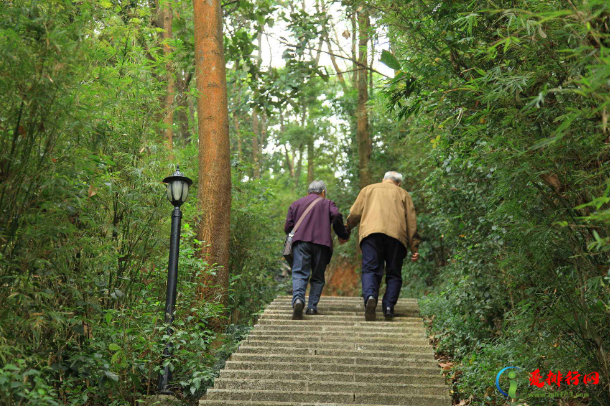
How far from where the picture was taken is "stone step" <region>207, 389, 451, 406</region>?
5230 millimetres

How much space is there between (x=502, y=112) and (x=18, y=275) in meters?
3.49

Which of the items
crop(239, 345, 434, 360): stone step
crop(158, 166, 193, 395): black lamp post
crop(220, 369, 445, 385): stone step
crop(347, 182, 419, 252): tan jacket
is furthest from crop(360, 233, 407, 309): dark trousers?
crop(158, 166, 193, 395): black lamp post

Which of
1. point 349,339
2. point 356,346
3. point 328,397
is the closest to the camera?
point 328,397

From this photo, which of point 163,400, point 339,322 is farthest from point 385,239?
point 163,400

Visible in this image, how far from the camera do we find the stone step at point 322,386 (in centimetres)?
545

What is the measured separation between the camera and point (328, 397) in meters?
5.27

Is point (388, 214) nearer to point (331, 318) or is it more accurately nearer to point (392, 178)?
point (392, 178)

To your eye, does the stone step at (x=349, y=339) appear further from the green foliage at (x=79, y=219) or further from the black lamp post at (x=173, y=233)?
the black lamp post at (x=173, y=233)

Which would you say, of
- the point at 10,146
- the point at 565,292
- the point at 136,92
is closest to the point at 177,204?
the point at 136,92

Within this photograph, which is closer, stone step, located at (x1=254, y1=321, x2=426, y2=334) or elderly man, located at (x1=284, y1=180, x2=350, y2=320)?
stone step, located at (x1=254, y1=321, x2=426, y2=334)

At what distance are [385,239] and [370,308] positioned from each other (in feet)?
3.04

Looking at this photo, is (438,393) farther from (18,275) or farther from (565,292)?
(18,275)

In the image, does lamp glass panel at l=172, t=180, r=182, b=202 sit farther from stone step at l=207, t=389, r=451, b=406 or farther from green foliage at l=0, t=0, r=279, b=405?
stone step at l=207, t=389, r=451, b=406

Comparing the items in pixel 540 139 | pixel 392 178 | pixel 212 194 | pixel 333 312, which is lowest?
pixel 333 312
